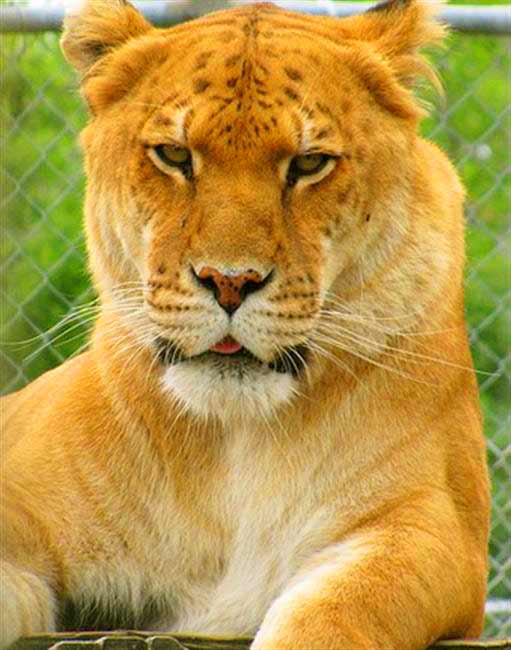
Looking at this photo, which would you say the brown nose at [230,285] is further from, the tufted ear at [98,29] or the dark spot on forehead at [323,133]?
the tufted ear at [98,29]

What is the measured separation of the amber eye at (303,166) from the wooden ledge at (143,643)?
76cm

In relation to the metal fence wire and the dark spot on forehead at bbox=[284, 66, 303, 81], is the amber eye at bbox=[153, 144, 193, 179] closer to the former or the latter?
the dark spot on forehead at bbox=[284, 66, 303, 81]

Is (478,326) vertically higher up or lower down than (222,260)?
lower down

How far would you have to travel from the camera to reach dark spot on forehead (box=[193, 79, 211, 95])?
2.94 m

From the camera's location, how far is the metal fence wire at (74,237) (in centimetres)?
494

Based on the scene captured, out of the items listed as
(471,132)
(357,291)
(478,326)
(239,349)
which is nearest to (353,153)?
(357,291)

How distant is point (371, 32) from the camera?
3189mm

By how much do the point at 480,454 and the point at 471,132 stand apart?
327 centimetres

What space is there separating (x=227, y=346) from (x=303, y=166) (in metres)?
0.35

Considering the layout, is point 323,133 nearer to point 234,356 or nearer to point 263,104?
point 263,104

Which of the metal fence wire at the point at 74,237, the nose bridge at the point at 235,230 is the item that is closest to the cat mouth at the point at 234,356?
the nose bridge at the point at 235,230

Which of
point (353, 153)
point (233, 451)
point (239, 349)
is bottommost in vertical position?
point (233, 451)

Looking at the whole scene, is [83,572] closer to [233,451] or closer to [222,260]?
[233,451]

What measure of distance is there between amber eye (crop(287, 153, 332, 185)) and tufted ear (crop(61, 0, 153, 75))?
0.49 m
